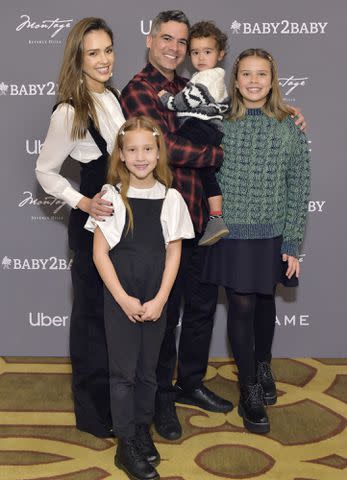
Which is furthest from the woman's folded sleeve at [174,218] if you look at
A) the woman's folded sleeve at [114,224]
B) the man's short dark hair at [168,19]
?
the man's short dark hair at [168,19]

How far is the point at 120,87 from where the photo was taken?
3555 millimetres

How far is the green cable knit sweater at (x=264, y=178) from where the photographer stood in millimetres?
2812

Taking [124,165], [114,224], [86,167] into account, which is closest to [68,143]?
[86,167]

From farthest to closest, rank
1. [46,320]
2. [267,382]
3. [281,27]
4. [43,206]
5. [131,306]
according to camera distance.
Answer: [46,320] < [43,206] < [281,27] < [267,382] < [131,306]

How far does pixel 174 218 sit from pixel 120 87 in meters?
1.26

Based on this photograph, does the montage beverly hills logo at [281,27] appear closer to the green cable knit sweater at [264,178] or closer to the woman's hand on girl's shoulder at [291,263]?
the green cable knit sweater at [264,178]

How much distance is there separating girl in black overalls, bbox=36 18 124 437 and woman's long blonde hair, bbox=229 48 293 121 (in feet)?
1.62

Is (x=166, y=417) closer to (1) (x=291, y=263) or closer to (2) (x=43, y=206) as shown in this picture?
(1) (x=291, y=263)

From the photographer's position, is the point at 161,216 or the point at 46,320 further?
the point at 46,320

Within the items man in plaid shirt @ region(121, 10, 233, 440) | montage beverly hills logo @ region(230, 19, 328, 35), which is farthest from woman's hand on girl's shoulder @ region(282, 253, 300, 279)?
montage beverly hills logo @ region(230, 19, 328, 35)

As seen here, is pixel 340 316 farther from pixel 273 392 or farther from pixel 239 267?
pixel 239 267

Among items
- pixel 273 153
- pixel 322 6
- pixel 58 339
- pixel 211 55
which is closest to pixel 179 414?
pixel 58 339

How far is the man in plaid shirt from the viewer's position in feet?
8.89

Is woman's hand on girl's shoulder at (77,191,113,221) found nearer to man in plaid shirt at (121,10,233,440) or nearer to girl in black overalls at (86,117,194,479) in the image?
girl in black overalls at (86,117,194,479)
